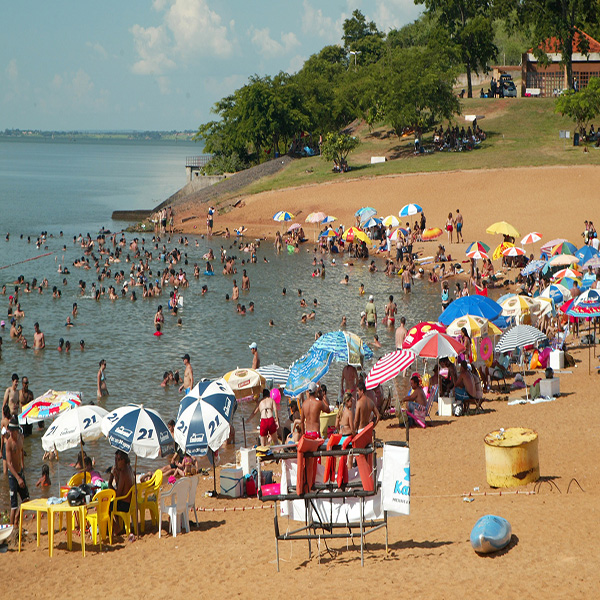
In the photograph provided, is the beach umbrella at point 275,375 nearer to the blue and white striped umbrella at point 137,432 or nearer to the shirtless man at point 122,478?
the blue and white striped umbrella at point 137,432

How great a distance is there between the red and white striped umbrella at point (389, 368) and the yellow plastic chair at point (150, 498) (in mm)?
5629

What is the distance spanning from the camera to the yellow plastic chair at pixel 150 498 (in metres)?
12.6

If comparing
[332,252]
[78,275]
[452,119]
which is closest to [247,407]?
[78,275]

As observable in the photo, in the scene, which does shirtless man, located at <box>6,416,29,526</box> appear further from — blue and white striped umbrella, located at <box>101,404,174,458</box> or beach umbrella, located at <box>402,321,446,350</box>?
beach umbrella, located at <box>402,321,446,350</box>

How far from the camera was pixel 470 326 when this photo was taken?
801 inches

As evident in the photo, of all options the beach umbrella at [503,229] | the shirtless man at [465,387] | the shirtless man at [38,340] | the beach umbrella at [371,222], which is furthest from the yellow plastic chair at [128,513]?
the beach umbrella at [371,222]

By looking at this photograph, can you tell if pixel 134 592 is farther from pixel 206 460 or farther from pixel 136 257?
pixel 136 257

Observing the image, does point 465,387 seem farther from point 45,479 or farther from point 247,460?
point 45,479

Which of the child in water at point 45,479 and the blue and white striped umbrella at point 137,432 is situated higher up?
the blue and white striped umbrella at point 137,432

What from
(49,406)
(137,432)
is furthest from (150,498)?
(49,406)

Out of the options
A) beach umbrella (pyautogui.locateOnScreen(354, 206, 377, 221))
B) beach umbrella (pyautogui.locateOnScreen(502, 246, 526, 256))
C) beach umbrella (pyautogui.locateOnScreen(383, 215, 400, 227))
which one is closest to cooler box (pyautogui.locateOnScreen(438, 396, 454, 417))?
beach umbrella (pyautogui.locateOnScreen(502, 246, 526, 256))

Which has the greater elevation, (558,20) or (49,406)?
(558,20)

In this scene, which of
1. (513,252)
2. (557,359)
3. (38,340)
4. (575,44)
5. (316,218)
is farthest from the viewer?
(575,44)

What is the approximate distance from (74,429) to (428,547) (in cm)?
635
